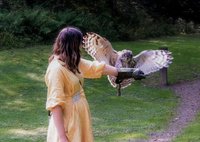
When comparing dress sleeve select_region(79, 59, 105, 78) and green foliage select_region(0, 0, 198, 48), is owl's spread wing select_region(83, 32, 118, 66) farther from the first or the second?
green foliage select_region(0, 0, 198, 48)

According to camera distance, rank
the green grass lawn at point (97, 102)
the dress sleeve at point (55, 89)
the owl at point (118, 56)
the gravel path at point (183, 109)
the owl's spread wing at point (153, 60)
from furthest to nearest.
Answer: the green grass lawn at point (97, 102) < the gravel path at point (183, 109) < the owl at point (118, 56) < the owl's spread wing at point (153, 60) < the dress sleeve at point (55, 89)

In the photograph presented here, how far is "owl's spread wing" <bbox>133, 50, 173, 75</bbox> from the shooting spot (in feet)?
16.8

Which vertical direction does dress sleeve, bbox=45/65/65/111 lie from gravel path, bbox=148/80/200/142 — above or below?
above

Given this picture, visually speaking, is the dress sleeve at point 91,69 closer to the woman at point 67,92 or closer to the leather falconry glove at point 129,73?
the woman at point 67,92

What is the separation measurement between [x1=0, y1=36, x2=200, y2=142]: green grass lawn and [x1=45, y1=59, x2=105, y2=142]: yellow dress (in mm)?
3914

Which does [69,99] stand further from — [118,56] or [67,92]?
[118,56]

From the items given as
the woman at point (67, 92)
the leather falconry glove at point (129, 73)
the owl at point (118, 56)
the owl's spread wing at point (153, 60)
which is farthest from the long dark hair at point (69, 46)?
the owl at point (118, 56)

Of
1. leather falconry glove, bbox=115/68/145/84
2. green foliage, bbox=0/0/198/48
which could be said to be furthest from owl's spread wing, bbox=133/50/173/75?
green foliage, bbox=0/0/198/48

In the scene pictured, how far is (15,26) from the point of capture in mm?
18938

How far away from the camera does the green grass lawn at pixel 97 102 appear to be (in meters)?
8.77

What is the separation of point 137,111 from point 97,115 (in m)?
0.85

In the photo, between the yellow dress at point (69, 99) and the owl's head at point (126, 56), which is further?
the owl's head at point (126, 56)

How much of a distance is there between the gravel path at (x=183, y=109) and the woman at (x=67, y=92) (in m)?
4.00

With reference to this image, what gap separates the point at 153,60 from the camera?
18.6 feet
